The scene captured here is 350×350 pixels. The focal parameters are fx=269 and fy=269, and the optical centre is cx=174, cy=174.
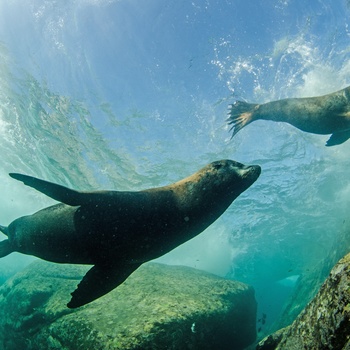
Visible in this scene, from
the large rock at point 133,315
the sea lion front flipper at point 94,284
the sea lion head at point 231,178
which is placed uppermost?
the sea lion head at point 231,178

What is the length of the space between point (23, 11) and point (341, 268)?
12.7 meters

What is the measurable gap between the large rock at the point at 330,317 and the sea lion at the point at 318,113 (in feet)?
13.2

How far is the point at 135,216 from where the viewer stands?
3146 millimetres

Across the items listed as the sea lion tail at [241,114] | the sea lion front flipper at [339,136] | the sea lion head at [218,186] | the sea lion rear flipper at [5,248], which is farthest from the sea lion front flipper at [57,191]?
the sea lion front flipper at [339,136]

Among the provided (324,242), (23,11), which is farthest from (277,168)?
(324,242)

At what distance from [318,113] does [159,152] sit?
37.2 ft

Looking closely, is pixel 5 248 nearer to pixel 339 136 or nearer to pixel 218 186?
pixel 218 186

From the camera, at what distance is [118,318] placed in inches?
205

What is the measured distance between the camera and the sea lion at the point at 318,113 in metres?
5.38

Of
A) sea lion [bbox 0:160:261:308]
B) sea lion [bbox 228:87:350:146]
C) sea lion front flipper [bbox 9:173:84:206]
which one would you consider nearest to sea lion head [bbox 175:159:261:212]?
sea lion [bbox 0:160:261:308]

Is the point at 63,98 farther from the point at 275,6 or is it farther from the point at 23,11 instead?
the point at 275,6

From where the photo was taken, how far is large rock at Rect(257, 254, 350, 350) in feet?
6.44

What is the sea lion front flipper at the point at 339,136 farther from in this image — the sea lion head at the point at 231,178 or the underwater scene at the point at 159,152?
the sea lion head at the point at 231,178

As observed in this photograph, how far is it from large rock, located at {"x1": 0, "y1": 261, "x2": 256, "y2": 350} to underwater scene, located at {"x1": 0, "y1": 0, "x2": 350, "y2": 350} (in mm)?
40
